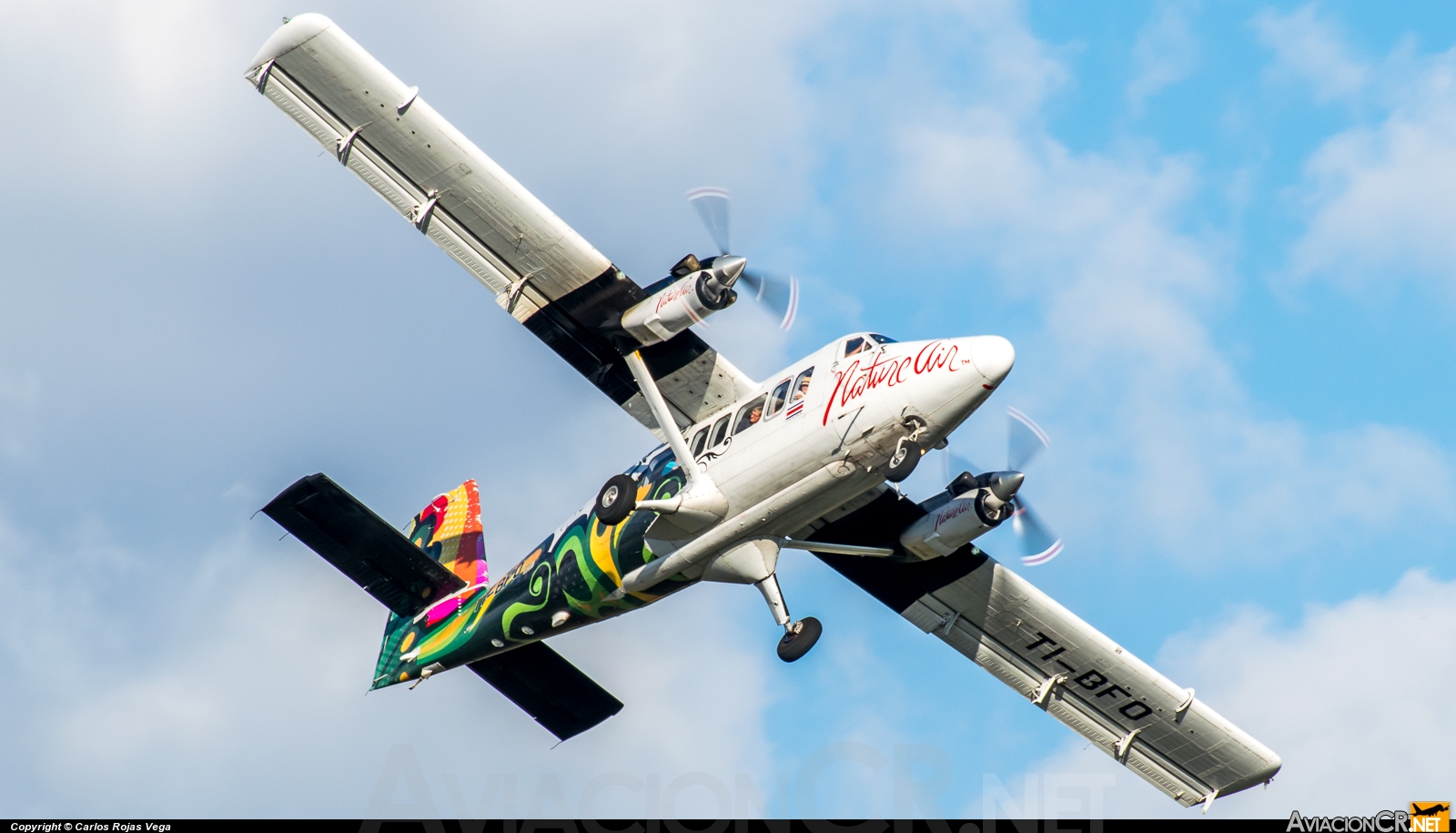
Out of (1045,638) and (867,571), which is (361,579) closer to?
(867,571)

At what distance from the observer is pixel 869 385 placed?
26.1 meters

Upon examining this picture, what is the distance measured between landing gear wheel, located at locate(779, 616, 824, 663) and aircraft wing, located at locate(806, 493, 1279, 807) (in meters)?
2.63

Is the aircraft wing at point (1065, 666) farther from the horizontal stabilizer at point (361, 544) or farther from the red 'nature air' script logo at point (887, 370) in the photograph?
the horizontal stabilizer at point (361, 544)

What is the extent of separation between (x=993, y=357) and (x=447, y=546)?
1286 centimetres

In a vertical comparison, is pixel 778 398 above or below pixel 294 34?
below

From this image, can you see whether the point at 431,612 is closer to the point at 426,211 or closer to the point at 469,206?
the point at 426,211

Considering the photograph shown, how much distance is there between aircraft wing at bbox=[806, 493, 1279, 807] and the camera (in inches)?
1227

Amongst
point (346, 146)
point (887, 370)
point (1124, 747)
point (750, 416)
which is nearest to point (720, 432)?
point (750, 416)

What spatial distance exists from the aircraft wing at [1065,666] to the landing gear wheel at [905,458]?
450cm

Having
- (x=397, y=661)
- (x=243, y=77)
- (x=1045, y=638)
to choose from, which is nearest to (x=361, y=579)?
(x=397, y=661)

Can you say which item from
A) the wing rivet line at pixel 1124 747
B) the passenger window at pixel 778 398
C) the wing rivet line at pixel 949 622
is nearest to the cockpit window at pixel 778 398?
the passenger window at pixel 778 398

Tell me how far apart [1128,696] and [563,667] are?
10.3m

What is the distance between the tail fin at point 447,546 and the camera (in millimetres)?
31797

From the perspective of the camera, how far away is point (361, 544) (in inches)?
1196
